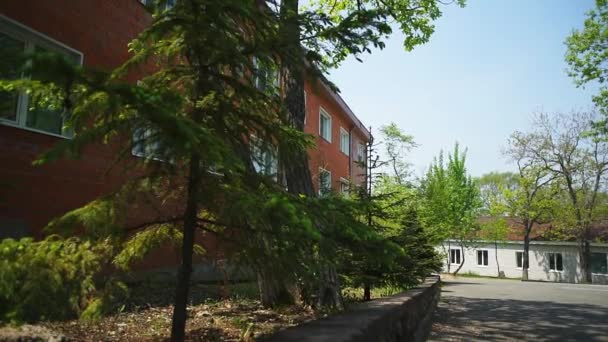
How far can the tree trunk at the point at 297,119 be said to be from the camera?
355 cm

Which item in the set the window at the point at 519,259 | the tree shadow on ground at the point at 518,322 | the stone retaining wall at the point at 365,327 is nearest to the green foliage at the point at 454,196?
the window at the point at 519,259

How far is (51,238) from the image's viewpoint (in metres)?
2.82

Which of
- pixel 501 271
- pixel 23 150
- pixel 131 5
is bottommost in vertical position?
pixel 501 271

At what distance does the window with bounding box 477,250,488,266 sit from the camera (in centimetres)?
5028

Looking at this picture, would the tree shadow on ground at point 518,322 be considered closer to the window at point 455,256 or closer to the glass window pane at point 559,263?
the glass window pane at point 559,263

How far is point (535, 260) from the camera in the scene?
46969mm

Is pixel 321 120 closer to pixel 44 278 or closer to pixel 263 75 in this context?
pixel 263 75

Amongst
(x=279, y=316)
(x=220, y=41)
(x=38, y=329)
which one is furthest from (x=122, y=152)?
(x=279, y=316)

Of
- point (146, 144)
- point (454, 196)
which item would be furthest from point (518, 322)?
point (454, 196)

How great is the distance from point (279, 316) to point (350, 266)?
1.98 m

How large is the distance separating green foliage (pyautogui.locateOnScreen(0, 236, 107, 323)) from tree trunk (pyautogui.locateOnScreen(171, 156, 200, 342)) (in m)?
0.64

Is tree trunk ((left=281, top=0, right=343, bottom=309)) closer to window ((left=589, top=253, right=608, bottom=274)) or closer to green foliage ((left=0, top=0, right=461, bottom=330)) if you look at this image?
green foliage ((left=0, top=0, right=461, bottom=330))

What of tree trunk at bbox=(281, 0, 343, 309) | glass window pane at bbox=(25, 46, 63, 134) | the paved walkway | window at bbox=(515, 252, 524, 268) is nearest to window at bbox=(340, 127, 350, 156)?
the paved walkway

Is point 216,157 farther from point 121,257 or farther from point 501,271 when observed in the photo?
point 501,271
